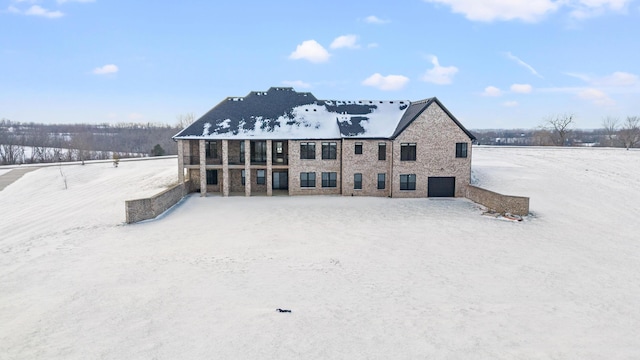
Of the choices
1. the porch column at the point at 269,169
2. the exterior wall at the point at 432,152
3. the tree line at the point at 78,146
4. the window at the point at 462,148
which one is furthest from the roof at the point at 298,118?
the tree line at the point at 78,146

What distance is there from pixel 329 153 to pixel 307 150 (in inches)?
77.1

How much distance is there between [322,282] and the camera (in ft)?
50.9

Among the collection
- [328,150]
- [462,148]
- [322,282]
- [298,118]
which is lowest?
[322,282]

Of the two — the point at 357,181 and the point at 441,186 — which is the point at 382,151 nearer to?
the point at 357,181

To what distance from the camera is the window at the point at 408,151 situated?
33312 mm

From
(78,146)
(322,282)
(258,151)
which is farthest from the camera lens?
(78,146)

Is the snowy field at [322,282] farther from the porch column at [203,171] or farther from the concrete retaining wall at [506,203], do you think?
the porch column at [203,171]

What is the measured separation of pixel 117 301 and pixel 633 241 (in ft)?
86.6

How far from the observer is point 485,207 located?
2934cm

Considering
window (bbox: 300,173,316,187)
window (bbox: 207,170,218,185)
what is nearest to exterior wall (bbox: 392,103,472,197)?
window (bbox: 300,173,316,187)

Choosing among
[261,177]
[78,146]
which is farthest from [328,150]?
[78,146]

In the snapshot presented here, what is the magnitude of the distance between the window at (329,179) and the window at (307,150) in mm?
1985

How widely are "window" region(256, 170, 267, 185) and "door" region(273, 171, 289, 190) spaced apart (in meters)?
1.00

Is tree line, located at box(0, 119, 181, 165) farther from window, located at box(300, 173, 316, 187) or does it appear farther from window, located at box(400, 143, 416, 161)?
window, located at box(400, 143, 416, 161)
